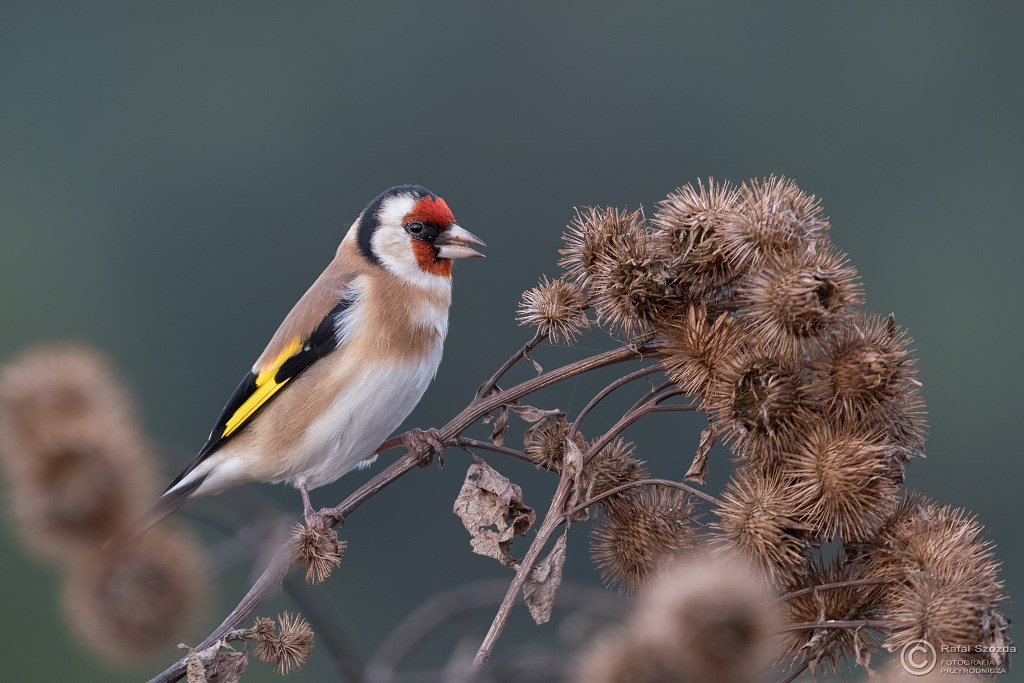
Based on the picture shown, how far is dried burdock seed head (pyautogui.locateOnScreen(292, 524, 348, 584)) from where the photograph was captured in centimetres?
204

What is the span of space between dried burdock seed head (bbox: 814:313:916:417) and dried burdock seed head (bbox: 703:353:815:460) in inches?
2.0

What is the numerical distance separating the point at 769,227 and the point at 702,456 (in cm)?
45

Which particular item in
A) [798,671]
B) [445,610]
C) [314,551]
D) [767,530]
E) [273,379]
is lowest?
[798,671]

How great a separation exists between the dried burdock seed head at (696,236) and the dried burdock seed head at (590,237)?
0.08 m

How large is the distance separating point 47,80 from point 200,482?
25.4 m

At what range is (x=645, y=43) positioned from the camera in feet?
86.1

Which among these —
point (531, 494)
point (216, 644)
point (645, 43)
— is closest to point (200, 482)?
point (216, 644)

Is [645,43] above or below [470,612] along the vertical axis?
above

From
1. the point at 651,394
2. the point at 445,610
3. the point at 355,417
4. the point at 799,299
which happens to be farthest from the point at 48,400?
the point at 355,417

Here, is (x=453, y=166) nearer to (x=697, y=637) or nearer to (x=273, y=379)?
(x=273, y=379)

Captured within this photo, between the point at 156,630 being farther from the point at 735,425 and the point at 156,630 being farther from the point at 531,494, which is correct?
the point at 531,494

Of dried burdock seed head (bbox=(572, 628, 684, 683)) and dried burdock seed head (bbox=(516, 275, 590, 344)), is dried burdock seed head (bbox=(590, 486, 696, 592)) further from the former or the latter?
dried burdock seed head (bbox=(572, 628, 684, 683))

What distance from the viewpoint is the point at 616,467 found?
7.71ft

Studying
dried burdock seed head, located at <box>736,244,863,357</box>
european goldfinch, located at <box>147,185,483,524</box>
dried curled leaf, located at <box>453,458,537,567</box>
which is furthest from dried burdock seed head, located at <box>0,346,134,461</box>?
european goldfinch, located at <box>147,185,483,524</box>
